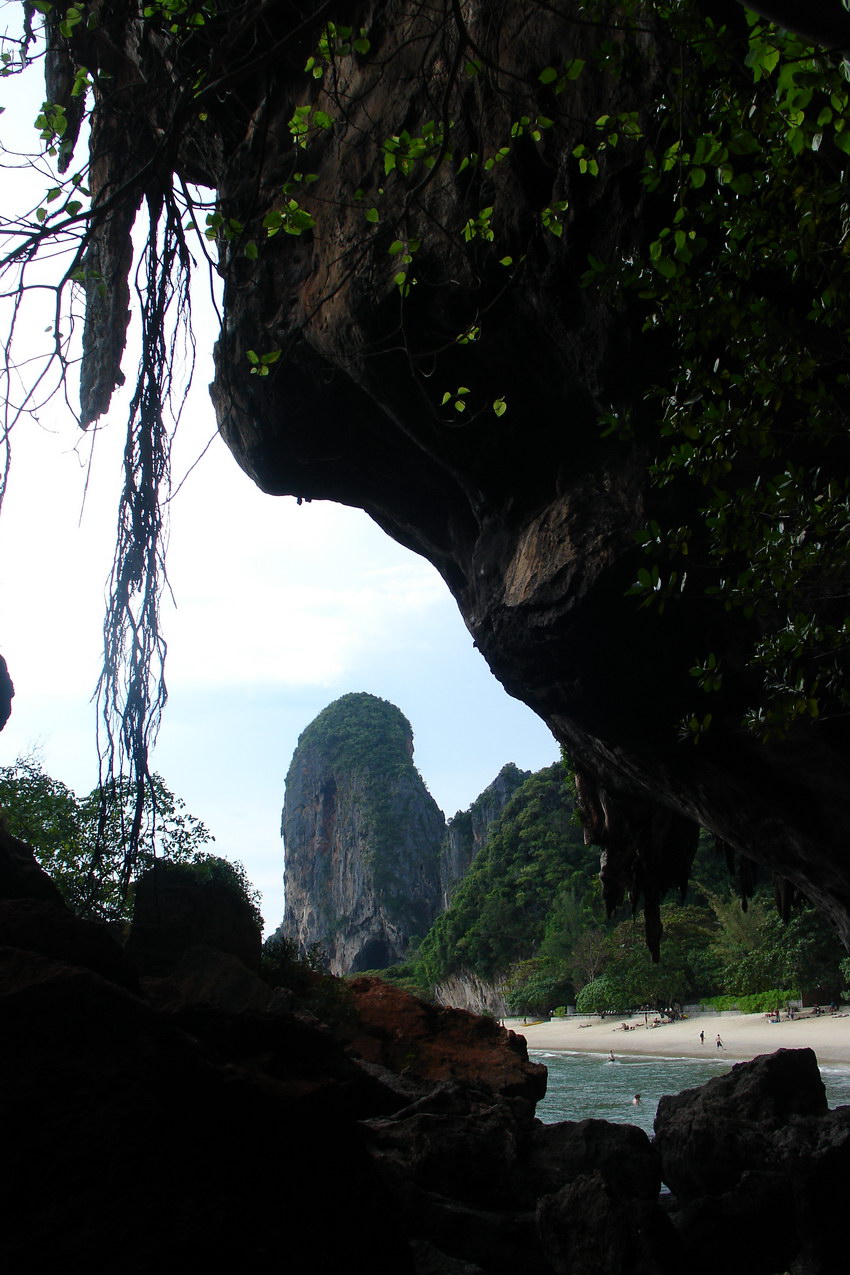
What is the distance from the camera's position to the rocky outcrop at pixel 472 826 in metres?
73.7

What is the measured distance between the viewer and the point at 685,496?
623 centimetres

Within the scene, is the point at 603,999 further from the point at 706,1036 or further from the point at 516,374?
the point at 516,374

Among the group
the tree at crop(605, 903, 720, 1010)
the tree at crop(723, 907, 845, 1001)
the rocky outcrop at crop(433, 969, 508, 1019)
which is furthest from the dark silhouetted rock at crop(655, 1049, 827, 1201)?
the rocky outcrop at crop(433, 969, 508, 1019)

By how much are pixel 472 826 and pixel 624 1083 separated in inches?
2005

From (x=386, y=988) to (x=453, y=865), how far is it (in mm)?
61620

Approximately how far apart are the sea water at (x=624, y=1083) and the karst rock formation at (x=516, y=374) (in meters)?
13.0

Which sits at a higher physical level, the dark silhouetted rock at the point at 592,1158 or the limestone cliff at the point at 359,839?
the limestone cliff at the point at 359,839

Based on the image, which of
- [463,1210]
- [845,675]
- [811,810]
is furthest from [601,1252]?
[845,675]

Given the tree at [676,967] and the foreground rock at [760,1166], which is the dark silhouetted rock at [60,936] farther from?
the tree at [676,967]

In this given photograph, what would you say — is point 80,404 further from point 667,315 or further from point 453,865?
point 453,865

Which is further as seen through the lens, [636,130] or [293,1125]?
[293,1125]

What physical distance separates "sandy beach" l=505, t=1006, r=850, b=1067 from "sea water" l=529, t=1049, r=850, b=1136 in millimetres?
879

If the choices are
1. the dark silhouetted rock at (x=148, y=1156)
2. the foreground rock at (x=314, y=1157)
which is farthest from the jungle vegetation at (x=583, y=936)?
the dark silhouetted rock at (x=148, y=1156)

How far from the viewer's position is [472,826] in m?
75.4
